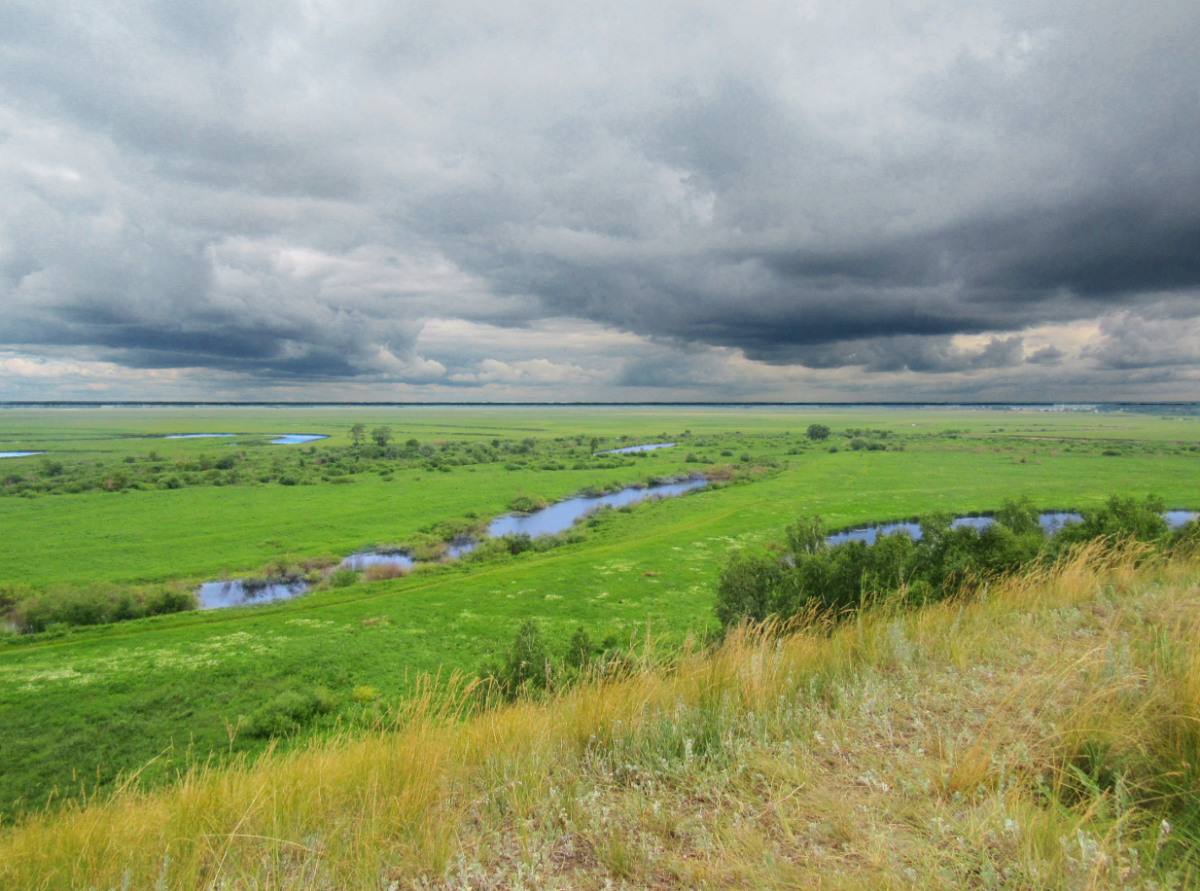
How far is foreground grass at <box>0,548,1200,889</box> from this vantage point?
2.73 m

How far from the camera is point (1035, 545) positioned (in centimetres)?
1831

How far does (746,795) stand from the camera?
11.3 feet

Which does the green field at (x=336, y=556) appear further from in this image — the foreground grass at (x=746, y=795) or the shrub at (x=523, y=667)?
the shrub at (x=523, y=667)

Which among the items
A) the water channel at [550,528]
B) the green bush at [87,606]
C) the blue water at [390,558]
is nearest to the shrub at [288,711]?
the water channel at [550,528]

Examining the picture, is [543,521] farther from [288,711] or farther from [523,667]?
[523,667]

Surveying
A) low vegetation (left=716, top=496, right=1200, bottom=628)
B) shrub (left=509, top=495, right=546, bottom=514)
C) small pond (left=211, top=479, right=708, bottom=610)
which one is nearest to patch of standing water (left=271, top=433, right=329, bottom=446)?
shrub (left=509, top=495, right=546, bottom=514)

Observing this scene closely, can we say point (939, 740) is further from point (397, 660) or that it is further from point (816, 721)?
point (397, 660)

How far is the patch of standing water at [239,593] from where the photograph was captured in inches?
1172

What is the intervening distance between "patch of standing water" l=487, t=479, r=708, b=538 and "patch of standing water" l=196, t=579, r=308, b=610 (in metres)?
14.6

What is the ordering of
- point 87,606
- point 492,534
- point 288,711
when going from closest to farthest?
1. point 288,711
2. point 87,606
3. point 492,534

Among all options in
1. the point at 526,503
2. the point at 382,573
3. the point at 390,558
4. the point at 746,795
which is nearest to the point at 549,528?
the point at 526,503

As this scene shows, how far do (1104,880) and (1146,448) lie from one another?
413ft

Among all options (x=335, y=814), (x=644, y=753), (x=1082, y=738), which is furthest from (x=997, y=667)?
(x=335, y=814)

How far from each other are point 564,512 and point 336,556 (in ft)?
75.1
